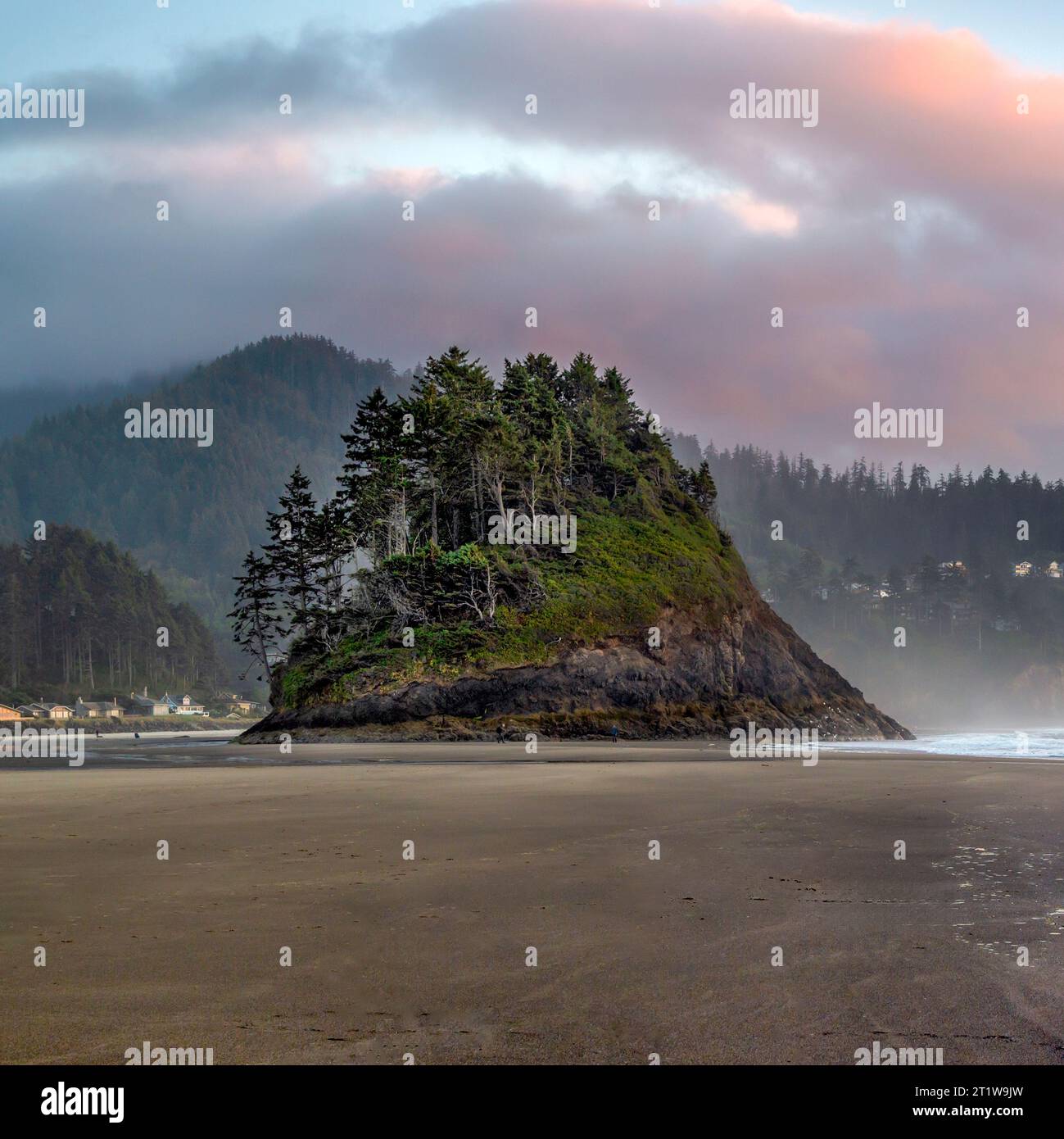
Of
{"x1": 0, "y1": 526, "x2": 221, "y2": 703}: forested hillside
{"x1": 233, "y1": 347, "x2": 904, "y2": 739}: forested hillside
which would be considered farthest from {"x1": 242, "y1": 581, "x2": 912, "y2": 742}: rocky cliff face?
{"x1": 0, "y1": 526, "x2": 221, "y2": 703}: forested hillside

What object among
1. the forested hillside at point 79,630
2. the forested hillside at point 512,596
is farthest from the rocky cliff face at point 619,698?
the forested hillside at point 79,630

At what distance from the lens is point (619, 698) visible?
6353 cm

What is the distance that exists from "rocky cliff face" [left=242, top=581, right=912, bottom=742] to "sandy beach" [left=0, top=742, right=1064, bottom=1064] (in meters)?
39.2

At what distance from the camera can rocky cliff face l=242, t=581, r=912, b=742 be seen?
5997 cm

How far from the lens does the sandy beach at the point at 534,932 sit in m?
6.69

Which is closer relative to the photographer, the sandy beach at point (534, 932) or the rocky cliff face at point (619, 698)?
the sandy beach at point (534, 932)

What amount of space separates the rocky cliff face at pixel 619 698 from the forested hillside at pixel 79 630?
11976 cm

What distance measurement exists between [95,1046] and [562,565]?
64270 mm

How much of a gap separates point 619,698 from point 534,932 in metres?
54.4

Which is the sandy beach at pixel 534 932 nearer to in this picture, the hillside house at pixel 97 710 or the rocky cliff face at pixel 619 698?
the rocky cliff face at pixel 619 698

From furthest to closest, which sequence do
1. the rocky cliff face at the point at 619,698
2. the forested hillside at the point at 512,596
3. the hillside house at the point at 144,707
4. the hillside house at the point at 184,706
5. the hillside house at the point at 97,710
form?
the hillside house at the point at 184,706 < the hillside house at the point at 144,707 < the hillside house at the point at 97,710 < the forested hillside at the point at 512,596 < the rocky cliff face at the point at 619,698

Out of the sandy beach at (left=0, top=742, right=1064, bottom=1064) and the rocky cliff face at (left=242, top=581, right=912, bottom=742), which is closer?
the sandy beach at (left=0, top=742, right=1064, bottom=1064)

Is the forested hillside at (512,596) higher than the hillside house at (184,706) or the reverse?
higher

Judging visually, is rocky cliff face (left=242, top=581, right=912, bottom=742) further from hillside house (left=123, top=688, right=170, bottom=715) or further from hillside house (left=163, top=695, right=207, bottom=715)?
hillside house (left=163, top=695, right=207, bottom=715)
